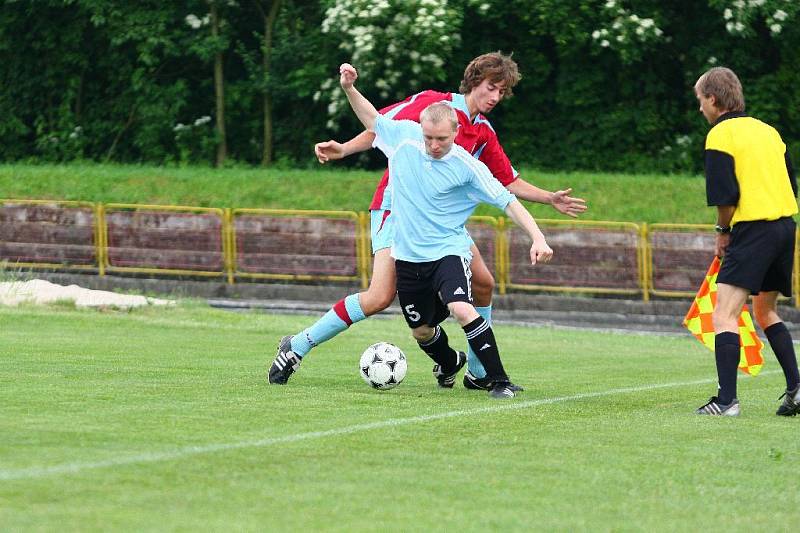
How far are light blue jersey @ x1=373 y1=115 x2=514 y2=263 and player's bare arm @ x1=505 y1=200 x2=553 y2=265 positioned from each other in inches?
2.8

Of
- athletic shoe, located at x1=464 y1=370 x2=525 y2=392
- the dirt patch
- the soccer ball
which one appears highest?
the soccer ball

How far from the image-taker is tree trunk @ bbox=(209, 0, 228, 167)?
33375 mm

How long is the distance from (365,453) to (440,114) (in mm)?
2841

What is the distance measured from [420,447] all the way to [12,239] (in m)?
20.4

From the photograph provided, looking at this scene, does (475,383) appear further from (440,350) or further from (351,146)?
(351,146)

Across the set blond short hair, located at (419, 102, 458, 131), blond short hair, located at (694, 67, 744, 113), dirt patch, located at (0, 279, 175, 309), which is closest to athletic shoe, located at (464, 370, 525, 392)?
blond short hair, located at (419, 102, 458, 131)

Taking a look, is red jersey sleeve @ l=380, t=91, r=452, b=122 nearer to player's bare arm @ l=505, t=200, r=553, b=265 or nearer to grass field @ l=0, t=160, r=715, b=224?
player's bare arm @ l=505, t=200, r=553, b=265

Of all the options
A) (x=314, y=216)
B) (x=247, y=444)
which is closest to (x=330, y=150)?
(x=247, y=444)

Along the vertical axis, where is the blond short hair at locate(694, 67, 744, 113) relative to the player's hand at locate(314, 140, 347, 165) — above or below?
above

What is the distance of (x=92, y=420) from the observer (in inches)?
309

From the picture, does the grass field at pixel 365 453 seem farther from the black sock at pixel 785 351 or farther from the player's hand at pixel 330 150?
the player's hand at pixel 330 150

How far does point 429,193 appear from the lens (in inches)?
375

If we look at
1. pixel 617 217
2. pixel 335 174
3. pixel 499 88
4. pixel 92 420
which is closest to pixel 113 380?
pixel 92 420

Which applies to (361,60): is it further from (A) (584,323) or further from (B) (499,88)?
(B) (499,88)
